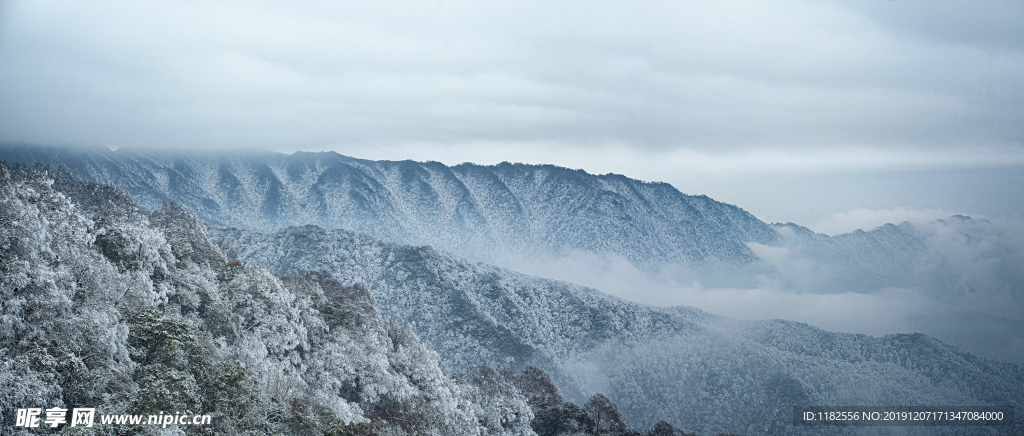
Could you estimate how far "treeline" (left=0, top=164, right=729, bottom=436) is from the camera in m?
37.0

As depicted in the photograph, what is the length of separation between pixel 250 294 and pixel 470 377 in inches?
1867

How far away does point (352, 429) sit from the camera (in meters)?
49.2

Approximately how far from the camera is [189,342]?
47250 mm

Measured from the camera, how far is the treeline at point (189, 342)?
37.0 m

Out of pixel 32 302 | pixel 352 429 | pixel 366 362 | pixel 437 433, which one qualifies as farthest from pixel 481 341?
pixel 32 302

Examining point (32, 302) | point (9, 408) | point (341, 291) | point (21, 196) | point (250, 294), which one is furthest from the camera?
point (341, 291)

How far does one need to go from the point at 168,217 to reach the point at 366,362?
107 feet

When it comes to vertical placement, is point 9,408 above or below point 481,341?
above

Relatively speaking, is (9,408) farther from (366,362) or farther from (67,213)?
(366,362)

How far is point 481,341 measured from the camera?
19938 cm

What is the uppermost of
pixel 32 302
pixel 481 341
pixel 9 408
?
pixel 32 302

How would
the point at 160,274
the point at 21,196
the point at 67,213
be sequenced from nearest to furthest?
1. the point at 21,196
2. the point at 67,213
3. the point at 160,274

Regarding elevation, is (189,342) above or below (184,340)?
below

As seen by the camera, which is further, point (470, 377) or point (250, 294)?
point (470, 377)
